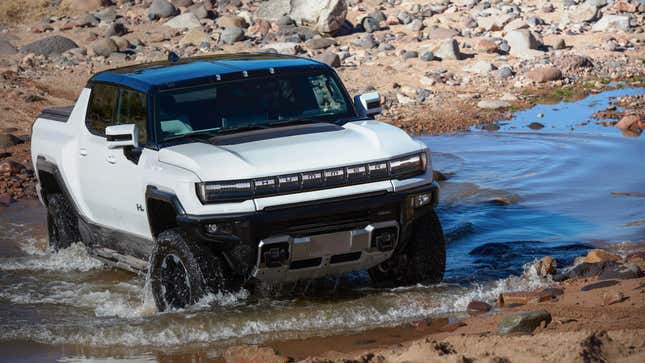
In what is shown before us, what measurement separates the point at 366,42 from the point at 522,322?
14716 mm

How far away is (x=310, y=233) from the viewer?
24.7 ft

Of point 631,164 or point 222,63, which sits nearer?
point 222,63

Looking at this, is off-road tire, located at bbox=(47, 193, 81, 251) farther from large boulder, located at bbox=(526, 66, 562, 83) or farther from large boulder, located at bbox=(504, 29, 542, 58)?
large boulder, located at bbox=(504, 29, 542, 58)

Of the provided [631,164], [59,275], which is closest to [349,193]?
[59,275]

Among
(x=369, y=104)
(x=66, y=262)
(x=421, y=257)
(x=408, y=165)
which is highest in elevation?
(x=369, y=104)

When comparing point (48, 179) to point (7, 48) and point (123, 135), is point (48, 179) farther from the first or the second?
point (7, 48)

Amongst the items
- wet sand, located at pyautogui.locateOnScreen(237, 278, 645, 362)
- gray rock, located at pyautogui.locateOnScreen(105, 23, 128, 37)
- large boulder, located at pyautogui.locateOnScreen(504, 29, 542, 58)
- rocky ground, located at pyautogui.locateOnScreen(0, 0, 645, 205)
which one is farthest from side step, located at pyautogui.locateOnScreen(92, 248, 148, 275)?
gray rock, located at pyautogui.locateOnScreen(105, 23, 128, 37)

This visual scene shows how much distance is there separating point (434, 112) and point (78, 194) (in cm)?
912

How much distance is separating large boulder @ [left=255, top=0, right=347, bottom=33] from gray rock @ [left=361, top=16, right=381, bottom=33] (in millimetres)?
448

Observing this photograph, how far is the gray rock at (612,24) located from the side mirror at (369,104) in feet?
47.4

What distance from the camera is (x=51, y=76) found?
1984 centimetres

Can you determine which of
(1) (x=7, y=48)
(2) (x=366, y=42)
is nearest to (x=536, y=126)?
(2) (x=366, y=42)

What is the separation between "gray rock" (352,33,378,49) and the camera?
21.3 m

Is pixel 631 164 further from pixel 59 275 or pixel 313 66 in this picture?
pixel 59 275
